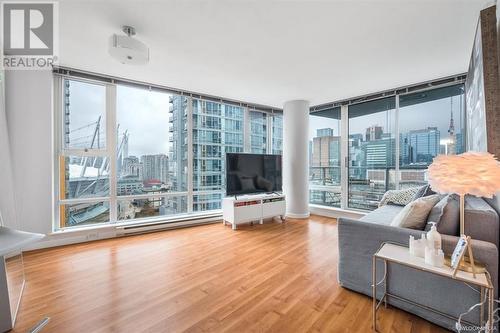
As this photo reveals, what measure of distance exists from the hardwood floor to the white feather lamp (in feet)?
3.33

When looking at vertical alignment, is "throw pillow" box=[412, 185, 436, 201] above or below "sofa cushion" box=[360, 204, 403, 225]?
above

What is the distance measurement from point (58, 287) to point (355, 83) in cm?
472

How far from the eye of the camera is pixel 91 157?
3334mm

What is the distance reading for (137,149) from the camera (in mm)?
3705

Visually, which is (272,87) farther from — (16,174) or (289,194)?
(16,174)

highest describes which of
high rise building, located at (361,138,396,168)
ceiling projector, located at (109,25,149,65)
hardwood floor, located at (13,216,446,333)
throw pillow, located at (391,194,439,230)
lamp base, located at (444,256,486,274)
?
ceiling projector, located at (109,25,149,65)

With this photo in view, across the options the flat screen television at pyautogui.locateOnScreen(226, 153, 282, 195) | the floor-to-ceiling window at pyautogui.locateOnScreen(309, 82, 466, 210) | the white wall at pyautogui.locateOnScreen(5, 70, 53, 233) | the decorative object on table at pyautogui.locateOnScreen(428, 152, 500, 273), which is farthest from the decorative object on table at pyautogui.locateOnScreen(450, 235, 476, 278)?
the white wall at pyautogui.locateOnScreen(5, 70, 53, 233)

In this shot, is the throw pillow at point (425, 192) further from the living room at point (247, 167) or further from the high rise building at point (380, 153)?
the high rise building at point (380, 153)

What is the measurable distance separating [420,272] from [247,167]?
120 inches

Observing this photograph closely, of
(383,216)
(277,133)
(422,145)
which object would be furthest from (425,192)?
(277,133)

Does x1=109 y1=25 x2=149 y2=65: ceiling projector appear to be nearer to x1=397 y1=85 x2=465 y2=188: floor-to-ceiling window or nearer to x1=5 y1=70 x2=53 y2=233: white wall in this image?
x1=5 y1=70 x2=53 y2=233: white wall

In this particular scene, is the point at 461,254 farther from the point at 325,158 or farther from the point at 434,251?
the point at 325,158

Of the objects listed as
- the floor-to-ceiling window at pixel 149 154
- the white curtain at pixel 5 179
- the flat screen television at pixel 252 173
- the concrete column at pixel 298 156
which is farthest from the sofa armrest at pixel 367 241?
the white curtain at pixel 5 179

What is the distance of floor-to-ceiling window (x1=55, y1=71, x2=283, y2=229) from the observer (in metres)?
A: 3.22
